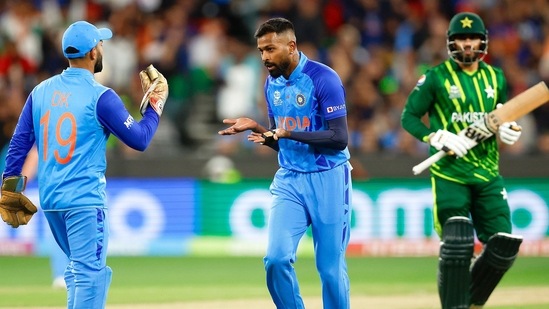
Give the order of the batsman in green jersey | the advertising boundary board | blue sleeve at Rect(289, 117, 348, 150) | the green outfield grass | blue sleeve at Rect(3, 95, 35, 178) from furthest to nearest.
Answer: the advertising boundary board < the green outfield grass < the batsman in green jersey < blue sleeve at Rect(289, 117, 348, 150) < blue sleeve at Rect(3, 95, 35, 178)

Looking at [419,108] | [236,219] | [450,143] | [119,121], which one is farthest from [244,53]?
[119,121]

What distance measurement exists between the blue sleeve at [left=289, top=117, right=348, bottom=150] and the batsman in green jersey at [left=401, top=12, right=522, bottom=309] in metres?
0.89

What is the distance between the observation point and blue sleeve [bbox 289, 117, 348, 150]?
709cm

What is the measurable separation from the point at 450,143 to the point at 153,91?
2167 mm

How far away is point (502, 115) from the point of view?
25.3 ft

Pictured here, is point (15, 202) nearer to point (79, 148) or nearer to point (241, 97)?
point (79, 148)

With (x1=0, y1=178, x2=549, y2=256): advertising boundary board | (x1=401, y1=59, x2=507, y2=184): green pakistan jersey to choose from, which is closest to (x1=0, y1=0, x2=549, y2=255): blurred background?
(x1=0, y1=178, x2=549, y2=256): advertising boundary board

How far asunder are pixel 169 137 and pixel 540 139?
5.49m

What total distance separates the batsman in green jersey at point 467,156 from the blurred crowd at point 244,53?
733cm

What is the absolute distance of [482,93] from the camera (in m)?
7.98

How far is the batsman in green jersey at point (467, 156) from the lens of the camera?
776 centimetres

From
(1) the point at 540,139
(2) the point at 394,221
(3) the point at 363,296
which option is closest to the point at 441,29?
(1) the point at 540,139

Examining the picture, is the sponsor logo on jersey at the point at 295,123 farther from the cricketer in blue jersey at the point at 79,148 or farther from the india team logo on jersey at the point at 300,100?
the cricketer in blue jersey at the point at 79,148

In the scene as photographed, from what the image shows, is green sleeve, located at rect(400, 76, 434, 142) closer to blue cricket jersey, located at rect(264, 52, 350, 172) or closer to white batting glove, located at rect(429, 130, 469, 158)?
white batting glove, located at rect(429, 130, 469, 158)
